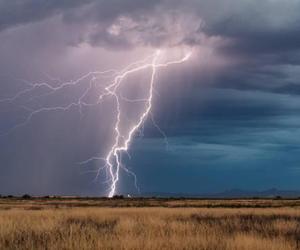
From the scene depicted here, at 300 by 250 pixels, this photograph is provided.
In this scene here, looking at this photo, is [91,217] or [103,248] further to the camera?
[91,217]

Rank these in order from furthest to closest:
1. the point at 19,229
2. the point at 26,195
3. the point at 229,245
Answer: the point at 26,195 < the point at 19,229 < the point at 229,245

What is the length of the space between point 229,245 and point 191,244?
0.84 m

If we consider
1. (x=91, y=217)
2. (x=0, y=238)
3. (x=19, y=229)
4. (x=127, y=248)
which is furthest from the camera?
(x=91, y=217)

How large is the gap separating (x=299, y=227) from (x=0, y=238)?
10.7 metres

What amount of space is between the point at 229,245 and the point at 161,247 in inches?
65.3

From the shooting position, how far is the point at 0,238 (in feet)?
48.6

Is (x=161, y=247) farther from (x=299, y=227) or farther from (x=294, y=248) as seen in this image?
(x=299, y=227)

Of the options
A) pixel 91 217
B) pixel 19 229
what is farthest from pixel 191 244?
pixel 91 217

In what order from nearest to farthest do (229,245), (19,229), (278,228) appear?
(229,245) < (19,229) < (278,228)

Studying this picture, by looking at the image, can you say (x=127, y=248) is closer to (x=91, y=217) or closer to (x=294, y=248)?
(x=294, y=248)

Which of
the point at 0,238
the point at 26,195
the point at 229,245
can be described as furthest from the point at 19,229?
the point at 26,195

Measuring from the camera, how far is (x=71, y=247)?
12.1 meters

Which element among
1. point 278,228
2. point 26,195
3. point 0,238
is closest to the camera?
point 0,238

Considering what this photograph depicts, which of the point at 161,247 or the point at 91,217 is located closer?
the point at 161,247
